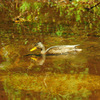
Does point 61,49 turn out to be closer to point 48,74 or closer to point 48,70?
point 48,70

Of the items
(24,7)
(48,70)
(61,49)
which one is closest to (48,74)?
(48,70)

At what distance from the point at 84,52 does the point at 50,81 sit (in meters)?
2.12

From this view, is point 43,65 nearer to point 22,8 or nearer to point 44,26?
point 44,26

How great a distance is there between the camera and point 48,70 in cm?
519

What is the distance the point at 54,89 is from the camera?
4.21m

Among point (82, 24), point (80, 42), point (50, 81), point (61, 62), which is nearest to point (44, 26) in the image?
point (82, 24)

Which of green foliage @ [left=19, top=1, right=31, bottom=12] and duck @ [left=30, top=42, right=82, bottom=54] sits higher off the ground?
green foliage @ [left=19, top=1, right=31, bottom=12]

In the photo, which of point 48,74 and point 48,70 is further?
point 48,70

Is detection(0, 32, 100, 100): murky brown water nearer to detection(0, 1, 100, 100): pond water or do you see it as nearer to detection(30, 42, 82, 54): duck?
detection(0, 1, 100, 100): pond water

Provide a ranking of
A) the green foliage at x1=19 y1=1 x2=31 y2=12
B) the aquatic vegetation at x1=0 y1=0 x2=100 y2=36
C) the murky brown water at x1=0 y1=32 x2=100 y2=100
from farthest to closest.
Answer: the green foliage at x1=19 y1=1 x2=31 y2=12 → the aquatic vegetation at x1=0 y1=0 x2=100 y2=36 → the murky brown water at x1=0 y1=32 x2=100 y2=100

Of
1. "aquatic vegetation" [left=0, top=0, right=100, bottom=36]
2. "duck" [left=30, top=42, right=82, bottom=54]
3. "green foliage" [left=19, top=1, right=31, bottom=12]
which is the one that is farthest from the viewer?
"green foliage" [left=19, top=1, right=31, bottom=12]

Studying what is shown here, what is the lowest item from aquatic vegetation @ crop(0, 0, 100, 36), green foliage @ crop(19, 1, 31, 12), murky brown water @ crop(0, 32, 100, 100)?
murky brown water @ crop(0, 32, 100, 100)

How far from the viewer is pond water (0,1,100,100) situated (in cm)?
404

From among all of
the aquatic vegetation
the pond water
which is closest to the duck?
the pond water
